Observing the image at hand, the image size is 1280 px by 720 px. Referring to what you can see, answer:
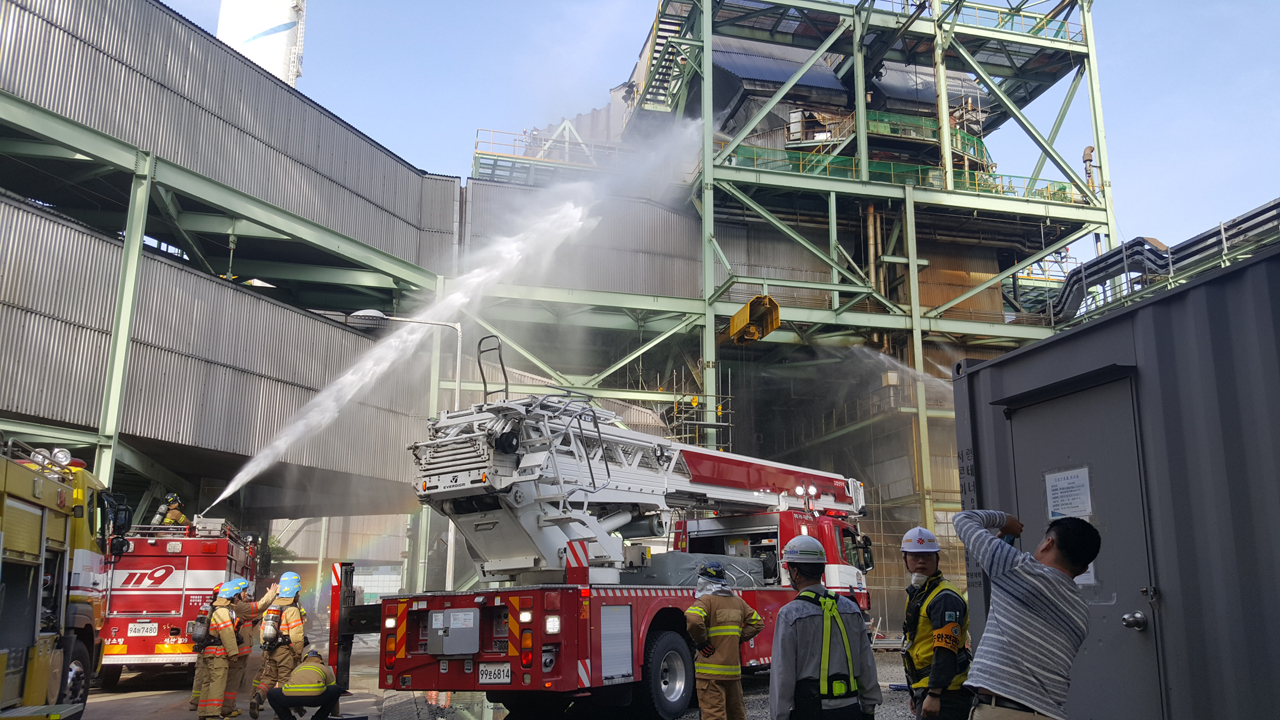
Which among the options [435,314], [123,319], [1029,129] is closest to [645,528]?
[123,319]

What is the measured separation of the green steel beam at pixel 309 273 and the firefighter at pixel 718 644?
21.3 metres

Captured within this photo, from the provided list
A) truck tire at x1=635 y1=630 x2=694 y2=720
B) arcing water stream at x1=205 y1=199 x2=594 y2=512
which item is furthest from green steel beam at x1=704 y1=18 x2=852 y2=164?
truck tire at x1=635 y1=630 x2=694 y2=720

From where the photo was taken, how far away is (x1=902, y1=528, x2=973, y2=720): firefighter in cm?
486

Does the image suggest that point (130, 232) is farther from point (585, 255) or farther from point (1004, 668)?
point (1004, 668)

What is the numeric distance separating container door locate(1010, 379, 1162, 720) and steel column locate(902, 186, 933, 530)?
22.5 metres

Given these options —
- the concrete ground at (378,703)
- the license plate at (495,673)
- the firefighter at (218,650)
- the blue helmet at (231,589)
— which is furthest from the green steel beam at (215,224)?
the license plate at (495,673)

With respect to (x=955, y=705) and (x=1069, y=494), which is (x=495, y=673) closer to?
(x=955, y=705)

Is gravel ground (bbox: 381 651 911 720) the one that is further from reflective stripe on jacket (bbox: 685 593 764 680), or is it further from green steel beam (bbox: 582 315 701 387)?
green steel beam (bbox: 582 315 701 387)

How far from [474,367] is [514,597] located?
1853 centimetres

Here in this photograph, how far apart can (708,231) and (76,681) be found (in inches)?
833

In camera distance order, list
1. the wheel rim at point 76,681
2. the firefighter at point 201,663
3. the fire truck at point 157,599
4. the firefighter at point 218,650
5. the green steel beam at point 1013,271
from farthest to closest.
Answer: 1. the green steel beam at point 1013,271
2. the fire truck at point 157,599
3. the firefighter at point 201,663
4. the firefighter at point 218,650
5. the wheel rim at point 76,681

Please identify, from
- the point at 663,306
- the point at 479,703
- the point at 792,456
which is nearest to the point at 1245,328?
the point at 479,703

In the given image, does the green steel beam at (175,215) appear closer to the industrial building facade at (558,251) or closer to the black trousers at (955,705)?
the industrial building facade at (558,251)

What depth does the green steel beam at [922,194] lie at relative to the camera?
2848 centimetres
